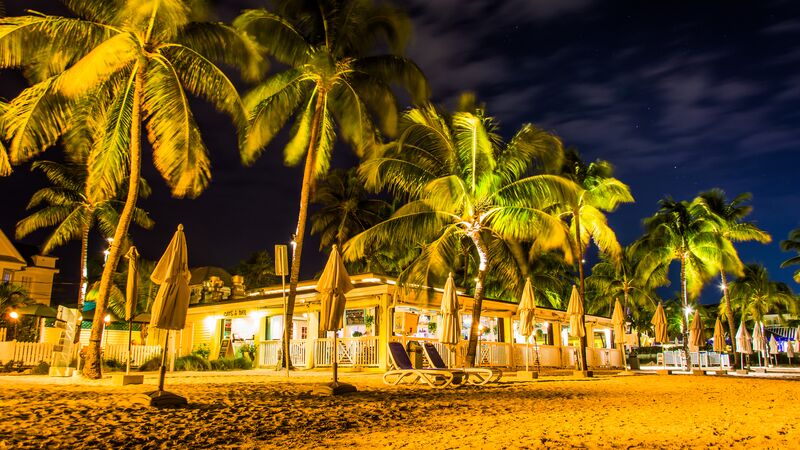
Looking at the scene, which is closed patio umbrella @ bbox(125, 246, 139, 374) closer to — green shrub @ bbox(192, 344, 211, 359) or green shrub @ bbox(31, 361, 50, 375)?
green shrub @ bbox(31, 361, 50, 375)

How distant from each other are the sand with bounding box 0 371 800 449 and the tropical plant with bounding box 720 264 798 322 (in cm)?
4410

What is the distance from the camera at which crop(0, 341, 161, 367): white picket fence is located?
1898 cm

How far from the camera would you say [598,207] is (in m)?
23.4

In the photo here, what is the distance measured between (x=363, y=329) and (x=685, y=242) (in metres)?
16.0

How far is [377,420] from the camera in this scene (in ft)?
25.6

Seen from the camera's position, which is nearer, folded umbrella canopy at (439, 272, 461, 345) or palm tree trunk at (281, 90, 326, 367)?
folded umbrella canopy at (439, 272, 461, 345)

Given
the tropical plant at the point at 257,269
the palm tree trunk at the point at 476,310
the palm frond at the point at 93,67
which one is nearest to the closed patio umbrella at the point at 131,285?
the palm frond at the point at 93,67

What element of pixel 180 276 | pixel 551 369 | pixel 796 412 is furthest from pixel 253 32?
pixel 551 369

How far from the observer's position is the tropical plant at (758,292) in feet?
164

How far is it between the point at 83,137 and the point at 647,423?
16.3 metres

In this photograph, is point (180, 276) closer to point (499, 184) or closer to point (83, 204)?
point (499, 184)

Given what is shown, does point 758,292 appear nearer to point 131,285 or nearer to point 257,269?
point 257,269

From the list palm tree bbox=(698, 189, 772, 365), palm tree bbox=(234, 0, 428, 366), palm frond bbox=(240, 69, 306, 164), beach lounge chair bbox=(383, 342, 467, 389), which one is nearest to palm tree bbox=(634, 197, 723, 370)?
palm tree bbox=(698, 189, 772, 365)

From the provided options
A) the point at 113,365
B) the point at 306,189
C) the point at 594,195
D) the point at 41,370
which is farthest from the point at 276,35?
the point at 594,195
